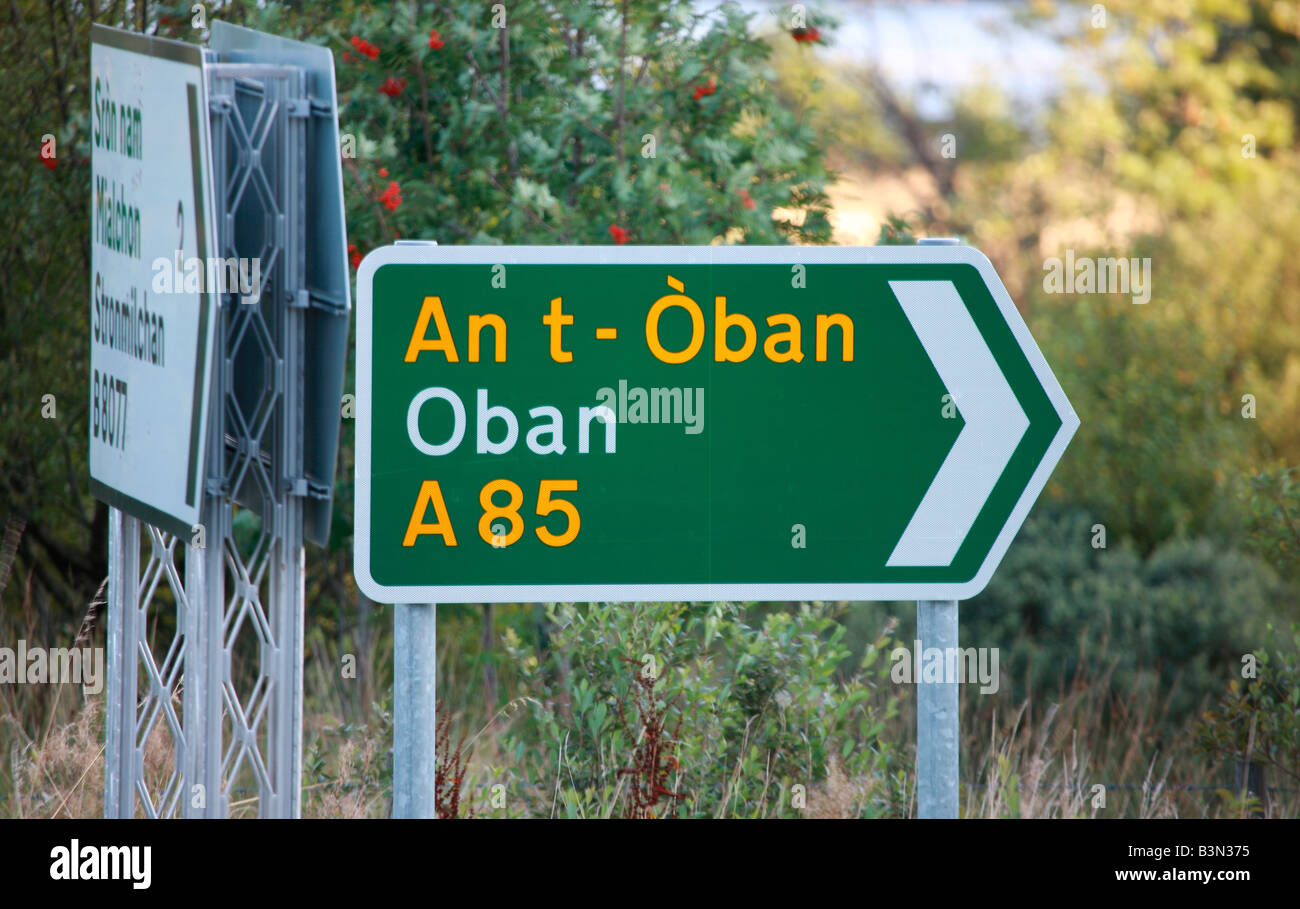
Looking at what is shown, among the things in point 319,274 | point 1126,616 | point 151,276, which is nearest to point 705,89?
point 319,274

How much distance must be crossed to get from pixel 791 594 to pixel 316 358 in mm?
1486

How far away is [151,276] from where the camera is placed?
325cm

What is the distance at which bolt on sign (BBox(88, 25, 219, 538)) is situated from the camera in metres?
2.97

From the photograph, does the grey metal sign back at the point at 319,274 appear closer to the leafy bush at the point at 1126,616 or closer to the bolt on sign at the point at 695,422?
the bolt on sign at the point at 695,422

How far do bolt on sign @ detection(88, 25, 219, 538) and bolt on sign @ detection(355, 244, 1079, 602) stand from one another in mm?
905

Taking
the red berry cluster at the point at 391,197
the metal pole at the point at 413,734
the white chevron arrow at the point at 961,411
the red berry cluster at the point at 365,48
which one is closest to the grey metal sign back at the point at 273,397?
the metal pole at the point at 413,734

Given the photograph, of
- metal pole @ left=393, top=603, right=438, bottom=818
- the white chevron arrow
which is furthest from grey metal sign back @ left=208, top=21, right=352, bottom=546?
the white chevron arrow

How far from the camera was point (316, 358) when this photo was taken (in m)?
3.23

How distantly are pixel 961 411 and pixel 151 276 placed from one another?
205cm

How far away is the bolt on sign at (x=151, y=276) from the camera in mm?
2967

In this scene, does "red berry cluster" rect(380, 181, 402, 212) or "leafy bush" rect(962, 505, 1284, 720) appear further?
"leafy bush" rect(962, 505, 1284, 720)

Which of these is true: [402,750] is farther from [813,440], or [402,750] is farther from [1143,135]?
[1143,135]

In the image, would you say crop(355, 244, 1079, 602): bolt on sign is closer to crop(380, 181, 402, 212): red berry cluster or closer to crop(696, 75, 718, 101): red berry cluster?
Result: crop(380, 181, 402, 212): red berry cluster
